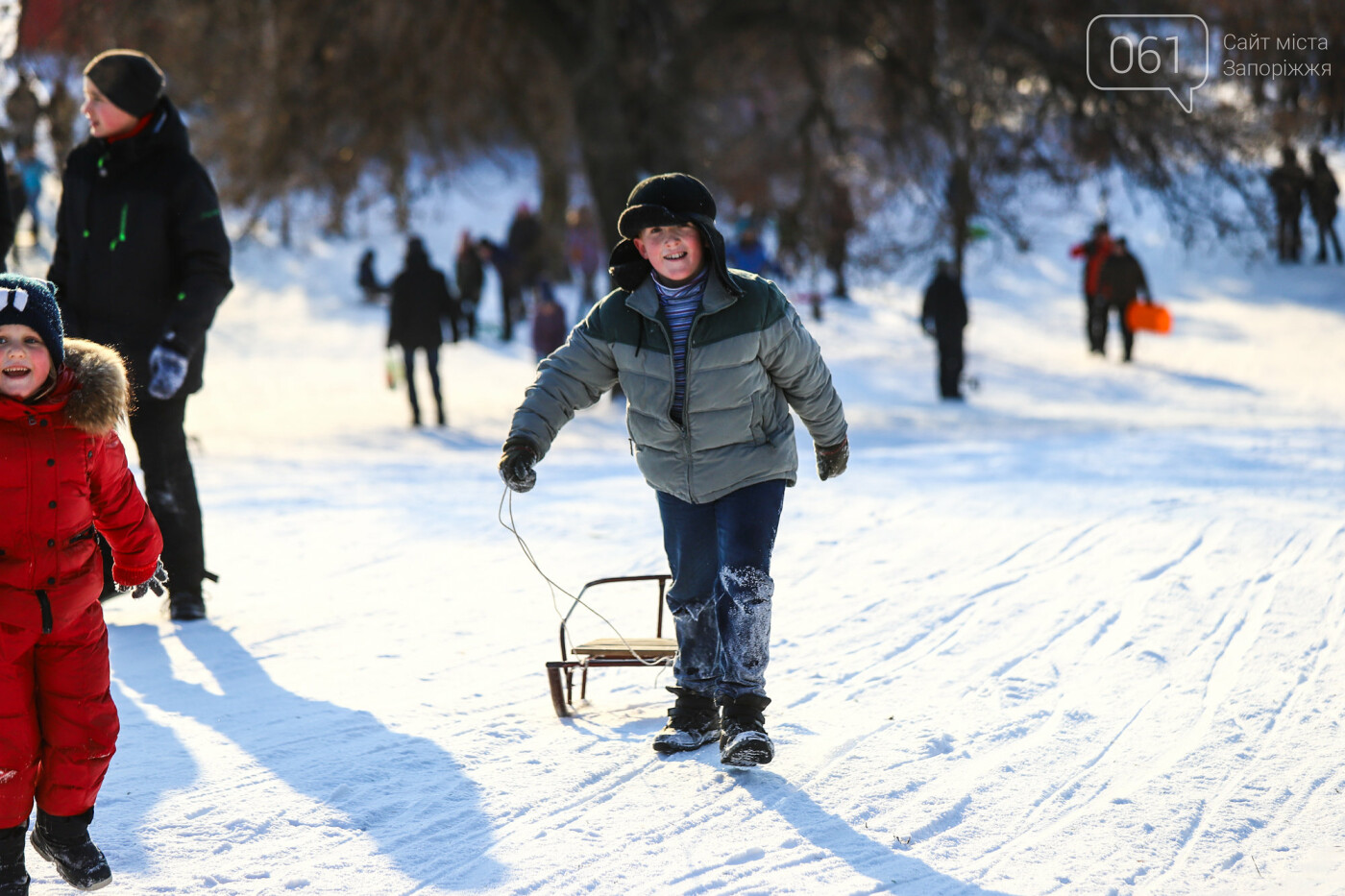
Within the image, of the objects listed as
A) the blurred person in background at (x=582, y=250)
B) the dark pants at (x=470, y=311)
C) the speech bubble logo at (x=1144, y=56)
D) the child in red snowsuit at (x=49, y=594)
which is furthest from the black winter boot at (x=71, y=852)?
the dark pants at (x=470, y=311)

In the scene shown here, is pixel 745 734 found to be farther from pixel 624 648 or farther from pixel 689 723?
pixel 624 648

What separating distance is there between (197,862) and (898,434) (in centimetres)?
980

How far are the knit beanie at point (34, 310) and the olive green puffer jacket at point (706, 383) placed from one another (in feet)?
4.03

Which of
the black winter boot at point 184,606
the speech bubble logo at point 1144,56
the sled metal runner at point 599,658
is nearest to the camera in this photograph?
the sled metal runner at point 599,658

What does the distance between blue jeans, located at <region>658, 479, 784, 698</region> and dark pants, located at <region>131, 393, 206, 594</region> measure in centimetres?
224

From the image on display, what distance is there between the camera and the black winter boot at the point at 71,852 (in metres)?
2.84

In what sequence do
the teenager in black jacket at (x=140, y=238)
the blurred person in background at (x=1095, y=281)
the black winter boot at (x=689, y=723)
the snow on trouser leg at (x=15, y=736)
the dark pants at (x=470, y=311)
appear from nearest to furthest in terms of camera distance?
the snow on trouser leg at (x=15, y=736) < the black winter boot at (x=689, y=723) < the teenager in black jacket at (x=140, y=238) < the blurred person in background at (x=1095, y=281) < the dark pants at (x=470, y=311)

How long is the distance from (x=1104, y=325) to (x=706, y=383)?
15.2 m

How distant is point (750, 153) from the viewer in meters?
21.2

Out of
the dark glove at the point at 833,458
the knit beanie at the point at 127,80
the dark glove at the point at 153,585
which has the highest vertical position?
the knit beanie at the point at 127,80

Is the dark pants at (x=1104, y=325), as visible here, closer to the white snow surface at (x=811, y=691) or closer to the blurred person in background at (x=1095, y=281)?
the blurred person in background at (x=1095, y=281)

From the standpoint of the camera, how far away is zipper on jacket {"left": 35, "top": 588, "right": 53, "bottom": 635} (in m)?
2.80

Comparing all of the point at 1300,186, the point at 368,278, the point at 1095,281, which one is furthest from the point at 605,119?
the point at 368,278

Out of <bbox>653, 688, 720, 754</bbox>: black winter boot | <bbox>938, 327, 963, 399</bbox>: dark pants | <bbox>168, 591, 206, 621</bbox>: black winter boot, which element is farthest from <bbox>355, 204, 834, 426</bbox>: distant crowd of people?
<bbox>653, 688, 720, 754</bbox>: black winter boot
